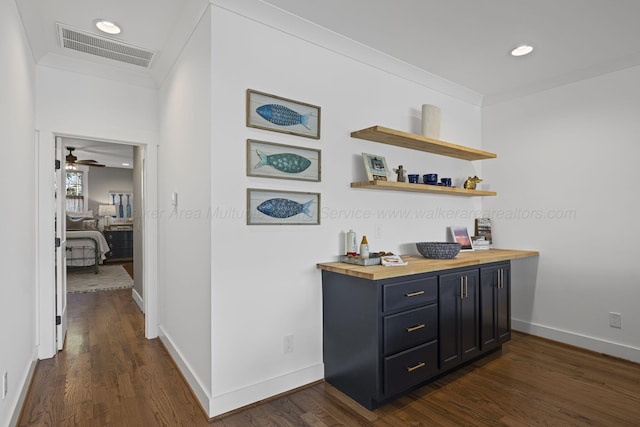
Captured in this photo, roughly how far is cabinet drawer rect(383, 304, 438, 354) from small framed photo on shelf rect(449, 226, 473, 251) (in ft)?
4.29

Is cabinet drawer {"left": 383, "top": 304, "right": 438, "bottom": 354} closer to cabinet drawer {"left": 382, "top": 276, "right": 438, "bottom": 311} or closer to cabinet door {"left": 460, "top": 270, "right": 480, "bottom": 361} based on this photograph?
cabinet drawer {"left": 382, "top": 276, "right": 438, "bottom": 311}

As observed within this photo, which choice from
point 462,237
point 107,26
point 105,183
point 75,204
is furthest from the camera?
point 105,183

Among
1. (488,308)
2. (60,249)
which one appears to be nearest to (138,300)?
(60,249)

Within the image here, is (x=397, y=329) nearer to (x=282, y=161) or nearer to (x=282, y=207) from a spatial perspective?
(x=282, y=207)

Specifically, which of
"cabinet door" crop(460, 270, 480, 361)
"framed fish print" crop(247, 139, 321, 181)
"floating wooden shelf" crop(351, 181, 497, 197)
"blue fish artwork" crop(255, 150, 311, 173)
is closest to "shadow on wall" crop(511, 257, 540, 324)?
"floating wooden shelf" crop(351, 181, 497, 197)

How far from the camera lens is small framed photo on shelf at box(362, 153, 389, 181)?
276cm

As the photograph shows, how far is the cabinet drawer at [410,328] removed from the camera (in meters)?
2.22

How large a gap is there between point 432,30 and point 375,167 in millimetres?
1072

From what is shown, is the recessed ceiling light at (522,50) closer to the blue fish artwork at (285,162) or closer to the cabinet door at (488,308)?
the cabinet door at (488,308)

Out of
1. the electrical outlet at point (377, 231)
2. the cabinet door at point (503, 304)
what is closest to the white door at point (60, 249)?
the electrical outlet at point (377, 231)

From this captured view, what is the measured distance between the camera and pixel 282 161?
Answer: 2.41 meters

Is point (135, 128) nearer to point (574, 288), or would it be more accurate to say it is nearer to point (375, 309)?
point (375, 309)

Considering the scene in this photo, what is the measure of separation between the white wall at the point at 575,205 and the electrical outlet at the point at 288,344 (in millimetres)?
2667

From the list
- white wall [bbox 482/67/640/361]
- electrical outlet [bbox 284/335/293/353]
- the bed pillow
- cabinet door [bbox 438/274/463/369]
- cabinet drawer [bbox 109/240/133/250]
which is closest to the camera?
electrical outlet [bbox 284/335/293/353]
